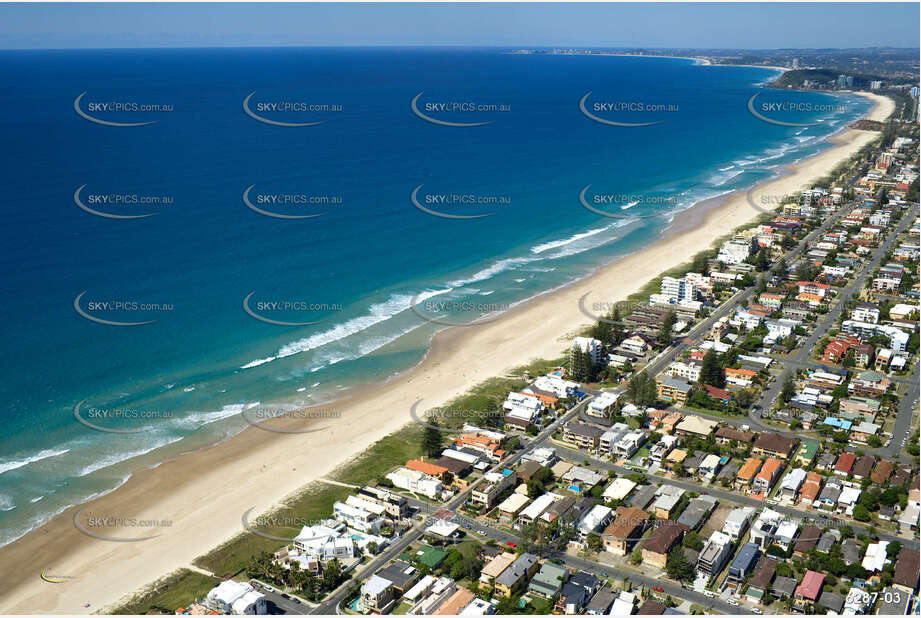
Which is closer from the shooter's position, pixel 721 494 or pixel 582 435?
pixel 721 494

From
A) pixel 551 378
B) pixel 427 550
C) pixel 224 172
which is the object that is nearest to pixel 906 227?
pixel 551 378

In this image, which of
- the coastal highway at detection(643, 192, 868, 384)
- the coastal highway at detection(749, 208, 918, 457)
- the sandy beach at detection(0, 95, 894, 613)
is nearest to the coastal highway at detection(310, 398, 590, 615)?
the sandy beach at detection(0, 95, 894, 613)

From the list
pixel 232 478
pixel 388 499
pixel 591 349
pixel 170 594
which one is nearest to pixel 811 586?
pixel 388 499

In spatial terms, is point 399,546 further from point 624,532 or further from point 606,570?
point 624,532

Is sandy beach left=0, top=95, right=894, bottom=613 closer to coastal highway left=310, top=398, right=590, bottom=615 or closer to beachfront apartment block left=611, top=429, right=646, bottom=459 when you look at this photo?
coastal highway left=310, top=398, right=590, bottom=615

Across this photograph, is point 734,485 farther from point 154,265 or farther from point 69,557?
point 154,265

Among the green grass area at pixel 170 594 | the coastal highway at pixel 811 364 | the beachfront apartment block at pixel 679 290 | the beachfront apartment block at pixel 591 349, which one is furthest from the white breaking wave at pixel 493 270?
the green grass area at pixel 170 594
